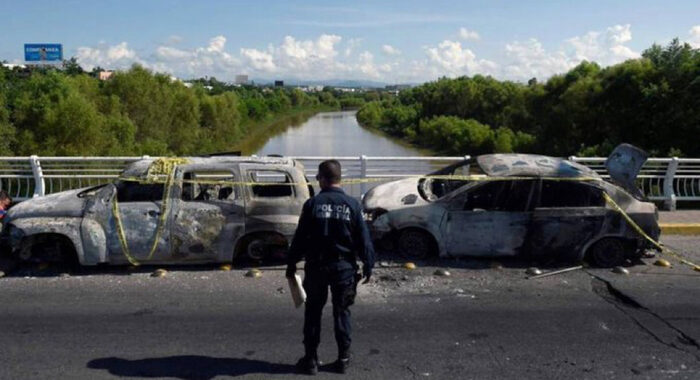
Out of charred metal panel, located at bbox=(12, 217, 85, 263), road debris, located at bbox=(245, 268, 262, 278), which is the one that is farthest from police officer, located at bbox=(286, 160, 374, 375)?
charred metal panel, located at bbox=(12, 217, 85, 263)

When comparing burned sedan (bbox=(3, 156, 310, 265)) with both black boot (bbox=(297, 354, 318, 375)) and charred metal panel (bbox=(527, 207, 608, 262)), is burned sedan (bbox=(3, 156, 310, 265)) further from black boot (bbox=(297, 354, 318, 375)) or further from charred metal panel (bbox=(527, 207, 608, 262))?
black boot (bbox=(297, 354, 318, 375))

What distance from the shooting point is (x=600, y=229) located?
8500 millimetres

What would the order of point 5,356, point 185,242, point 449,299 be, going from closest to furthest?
point 5,356 → point 449,299 → point 185,242

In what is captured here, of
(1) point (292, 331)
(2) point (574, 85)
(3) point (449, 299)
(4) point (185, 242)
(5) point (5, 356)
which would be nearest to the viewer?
(5) point (5, 356)

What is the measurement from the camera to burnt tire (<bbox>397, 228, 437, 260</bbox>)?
8.69m

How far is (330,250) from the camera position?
195 inches

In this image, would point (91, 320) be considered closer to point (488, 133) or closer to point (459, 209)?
point (459, 209)

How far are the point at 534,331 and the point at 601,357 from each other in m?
0.73

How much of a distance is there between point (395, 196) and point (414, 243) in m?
0.73

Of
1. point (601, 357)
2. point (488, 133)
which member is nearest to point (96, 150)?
point (601, 357)

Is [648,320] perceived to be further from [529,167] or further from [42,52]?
[42,52]

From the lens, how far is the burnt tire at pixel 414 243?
8.69 m

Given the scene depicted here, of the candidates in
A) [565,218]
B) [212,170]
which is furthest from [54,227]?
[565,218]

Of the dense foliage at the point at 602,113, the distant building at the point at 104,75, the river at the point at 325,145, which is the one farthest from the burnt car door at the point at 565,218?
the distant building at the point at 104,75
